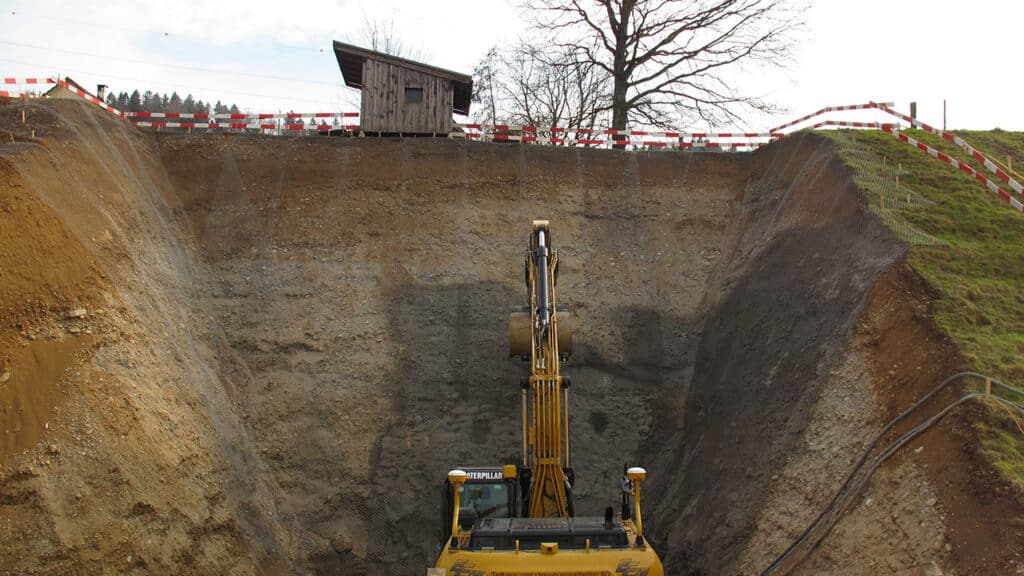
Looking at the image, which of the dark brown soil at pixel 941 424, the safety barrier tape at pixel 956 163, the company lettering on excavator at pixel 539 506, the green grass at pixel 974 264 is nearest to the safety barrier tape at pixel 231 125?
the company lettering on excavator at pixel 539 506

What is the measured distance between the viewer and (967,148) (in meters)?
21.5

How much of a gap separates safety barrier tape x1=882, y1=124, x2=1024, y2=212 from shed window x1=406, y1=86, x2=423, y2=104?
14.4 m

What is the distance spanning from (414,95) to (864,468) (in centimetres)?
1942

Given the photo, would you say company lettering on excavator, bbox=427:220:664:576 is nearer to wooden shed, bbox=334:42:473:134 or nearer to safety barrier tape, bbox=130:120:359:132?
wooden shed, bbox=334:42:473:134

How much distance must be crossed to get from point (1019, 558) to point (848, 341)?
587cm

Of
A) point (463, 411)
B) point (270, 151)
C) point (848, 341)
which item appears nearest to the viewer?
point (848, 341)

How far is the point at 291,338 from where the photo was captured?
68.1 feet

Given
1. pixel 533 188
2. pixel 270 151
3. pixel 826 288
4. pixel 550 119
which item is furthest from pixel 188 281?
pixel 550 119

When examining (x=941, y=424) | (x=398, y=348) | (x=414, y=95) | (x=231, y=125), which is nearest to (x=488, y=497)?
(x=941, y=424)

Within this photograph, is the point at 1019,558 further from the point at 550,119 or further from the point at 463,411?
the point at 550,119

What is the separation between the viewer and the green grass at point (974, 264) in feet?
40.7

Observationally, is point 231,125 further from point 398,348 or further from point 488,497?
point 488,497

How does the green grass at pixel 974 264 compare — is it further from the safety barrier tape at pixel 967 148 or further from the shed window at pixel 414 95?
the shed window at pixel 414 95

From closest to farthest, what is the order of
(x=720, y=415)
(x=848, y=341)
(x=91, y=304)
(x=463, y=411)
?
(x=848, y=341) → (x=91, y=304) → (x=720, y=415) → (x=463, y=411)
